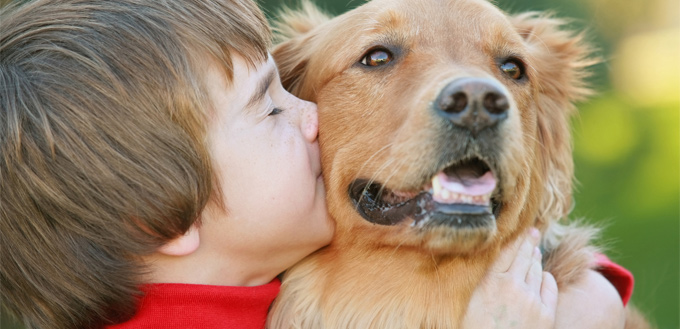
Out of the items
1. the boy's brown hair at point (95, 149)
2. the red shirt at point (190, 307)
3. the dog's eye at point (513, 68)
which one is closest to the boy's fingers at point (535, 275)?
the dog's eye at point (513, 68)

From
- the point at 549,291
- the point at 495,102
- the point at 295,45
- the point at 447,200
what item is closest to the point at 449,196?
the point at 447,200

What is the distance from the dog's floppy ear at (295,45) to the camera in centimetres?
362

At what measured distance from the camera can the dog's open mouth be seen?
2628 millimetres

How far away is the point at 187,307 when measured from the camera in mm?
2707

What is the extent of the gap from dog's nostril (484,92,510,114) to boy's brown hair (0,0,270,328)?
109 cm

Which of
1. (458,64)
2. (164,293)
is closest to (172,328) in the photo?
(164,293)

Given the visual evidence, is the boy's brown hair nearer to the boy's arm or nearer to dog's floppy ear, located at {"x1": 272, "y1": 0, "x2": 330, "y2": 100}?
dog's floppy ear, located at {"x1": 272, "y1": 0, "x2": 330, "y2": 100}

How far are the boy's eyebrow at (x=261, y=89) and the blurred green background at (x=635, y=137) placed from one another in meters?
3.35

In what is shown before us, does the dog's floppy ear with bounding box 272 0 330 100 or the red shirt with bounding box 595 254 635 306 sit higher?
the dog's floppy ear with bounding box 272 0 330 100

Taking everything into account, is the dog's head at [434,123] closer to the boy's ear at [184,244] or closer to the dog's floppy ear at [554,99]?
the dog's floppy ear at [554,99]

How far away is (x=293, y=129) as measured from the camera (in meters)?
2.97

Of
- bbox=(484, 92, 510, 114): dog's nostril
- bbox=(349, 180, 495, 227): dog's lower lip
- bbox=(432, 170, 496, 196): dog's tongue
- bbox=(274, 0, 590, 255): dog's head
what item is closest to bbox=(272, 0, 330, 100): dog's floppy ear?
bbox=(274, 0, 590, 255): dog's head

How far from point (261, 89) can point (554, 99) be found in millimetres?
1711

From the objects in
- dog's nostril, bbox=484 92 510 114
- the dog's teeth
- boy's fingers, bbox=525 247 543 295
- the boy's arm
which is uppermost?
dog's nostril, bbox=484 92 510 114
